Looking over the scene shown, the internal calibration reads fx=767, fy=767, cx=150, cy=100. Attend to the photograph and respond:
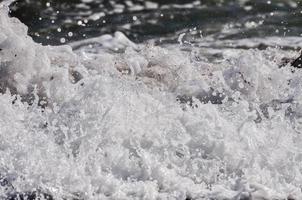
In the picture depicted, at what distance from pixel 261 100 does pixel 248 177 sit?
8.04 feet

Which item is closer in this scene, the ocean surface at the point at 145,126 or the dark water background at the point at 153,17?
the ocean surface at the point at 145,126

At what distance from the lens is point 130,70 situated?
8.48 m

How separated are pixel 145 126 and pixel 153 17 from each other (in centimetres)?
848

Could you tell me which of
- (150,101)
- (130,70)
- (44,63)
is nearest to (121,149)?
(150,101)

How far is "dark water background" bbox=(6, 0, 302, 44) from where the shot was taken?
1332 cm

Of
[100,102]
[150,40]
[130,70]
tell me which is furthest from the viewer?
[150,40]

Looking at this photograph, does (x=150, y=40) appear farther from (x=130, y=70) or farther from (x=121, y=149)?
(x=121, y=149)

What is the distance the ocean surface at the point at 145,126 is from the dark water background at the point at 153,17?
3.88 m

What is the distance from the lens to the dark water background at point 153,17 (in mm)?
13320

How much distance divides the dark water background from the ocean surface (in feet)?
12.7

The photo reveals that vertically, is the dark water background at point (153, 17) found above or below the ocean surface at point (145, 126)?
below

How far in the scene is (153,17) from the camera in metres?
14.3

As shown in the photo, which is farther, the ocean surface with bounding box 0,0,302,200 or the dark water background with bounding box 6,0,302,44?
the dark water background with bounding box 6,0,302,44

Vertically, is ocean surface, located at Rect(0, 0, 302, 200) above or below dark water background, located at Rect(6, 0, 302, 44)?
above
